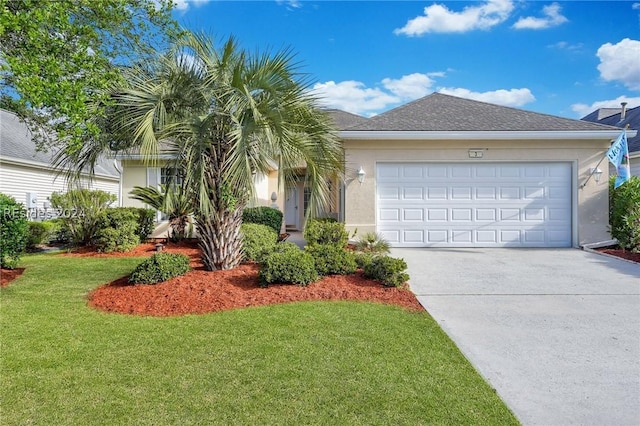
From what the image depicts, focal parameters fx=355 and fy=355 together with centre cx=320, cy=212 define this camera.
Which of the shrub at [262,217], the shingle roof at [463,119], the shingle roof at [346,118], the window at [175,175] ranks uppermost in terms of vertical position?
the shingle roof at [346,118]

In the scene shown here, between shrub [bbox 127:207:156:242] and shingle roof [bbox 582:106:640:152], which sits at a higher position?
shingle roof [bbox 582:106:640:152]

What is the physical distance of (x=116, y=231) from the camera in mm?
10023

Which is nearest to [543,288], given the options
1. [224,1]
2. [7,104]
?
[224,1]

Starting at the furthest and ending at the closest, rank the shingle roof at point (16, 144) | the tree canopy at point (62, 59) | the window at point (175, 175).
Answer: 1. the shingle roof at point (16, 144)
2. the window at point (175, 175)
3. the tree canopy at point (62, 59)

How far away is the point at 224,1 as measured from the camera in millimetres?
9281

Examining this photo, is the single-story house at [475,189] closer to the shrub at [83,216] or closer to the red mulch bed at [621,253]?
the red mulch bed at [621,253]

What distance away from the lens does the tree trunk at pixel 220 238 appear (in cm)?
650

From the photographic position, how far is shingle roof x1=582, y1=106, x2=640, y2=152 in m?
16.5

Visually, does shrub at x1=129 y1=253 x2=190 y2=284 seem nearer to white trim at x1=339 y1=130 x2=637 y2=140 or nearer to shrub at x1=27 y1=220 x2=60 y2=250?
white trim at x1=339 y1=130 x2=637 y2=140

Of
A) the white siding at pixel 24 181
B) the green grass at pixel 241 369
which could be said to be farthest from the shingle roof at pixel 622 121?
the white siding at pixel 24 181

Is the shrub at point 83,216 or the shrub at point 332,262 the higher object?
the shrub at point 83,216

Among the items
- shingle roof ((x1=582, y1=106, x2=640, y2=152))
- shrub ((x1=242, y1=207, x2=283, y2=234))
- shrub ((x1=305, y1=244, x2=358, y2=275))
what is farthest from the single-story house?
shingle roof ((x1=582, y1=106, x2=640, y2=152))

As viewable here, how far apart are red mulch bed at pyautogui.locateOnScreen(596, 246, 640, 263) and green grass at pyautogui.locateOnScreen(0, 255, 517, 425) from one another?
282 inches

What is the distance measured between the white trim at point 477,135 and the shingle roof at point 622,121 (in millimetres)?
8556
